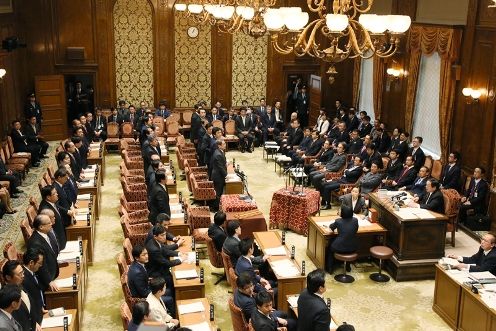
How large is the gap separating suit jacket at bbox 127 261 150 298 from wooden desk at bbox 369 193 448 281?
4.22 metres

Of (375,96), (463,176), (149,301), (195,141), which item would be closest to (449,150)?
(463,176)

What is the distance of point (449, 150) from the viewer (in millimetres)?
12391

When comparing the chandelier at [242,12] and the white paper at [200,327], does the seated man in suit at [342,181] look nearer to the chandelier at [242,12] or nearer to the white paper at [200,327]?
the chandelier at [242,12]

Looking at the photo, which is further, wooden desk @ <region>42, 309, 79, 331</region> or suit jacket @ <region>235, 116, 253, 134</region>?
suit jacket @ <region>235, 116, 253, 134</region>

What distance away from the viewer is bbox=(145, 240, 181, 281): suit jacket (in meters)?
7.41

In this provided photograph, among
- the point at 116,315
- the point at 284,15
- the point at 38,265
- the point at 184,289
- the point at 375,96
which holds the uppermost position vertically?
the point at 284,15

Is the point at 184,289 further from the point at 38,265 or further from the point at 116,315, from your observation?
the point at 38,265

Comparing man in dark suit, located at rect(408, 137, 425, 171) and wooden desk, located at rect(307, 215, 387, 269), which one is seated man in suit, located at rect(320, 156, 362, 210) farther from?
wooden desk, located at rect(307, 215, 387, 269)

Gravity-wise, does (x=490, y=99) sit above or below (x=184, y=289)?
above

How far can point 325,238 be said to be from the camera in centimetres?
924

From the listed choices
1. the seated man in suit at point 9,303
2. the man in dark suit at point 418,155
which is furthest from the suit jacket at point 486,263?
the seated man in suit at point 9,303

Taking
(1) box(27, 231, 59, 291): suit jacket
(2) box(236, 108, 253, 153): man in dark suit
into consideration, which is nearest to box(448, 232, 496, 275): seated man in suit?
(1) box(27, 231, 59, 291): suit jacket

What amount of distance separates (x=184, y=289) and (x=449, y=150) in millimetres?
7354

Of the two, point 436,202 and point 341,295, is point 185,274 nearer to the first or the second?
point 341,295
